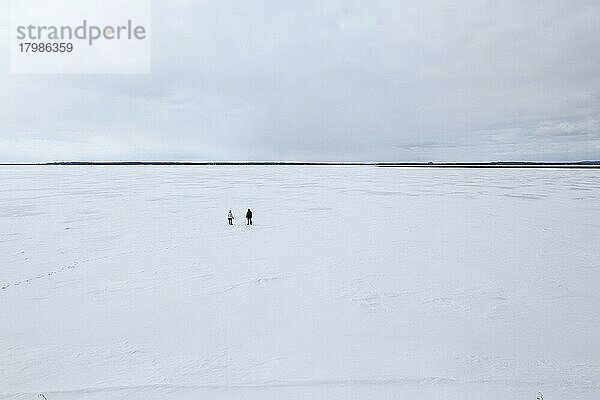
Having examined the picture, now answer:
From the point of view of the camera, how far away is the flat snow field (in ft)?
15.3

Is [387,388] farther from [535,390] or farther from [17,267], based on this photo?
[17,267]

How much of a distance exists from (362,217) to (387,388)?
12.0 m

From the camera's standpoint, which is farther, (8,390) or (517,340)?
(517,340)

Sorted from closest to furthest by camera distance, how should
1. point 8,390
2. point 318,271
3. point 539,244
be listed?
point 8,390
point 318,271
point 539,244

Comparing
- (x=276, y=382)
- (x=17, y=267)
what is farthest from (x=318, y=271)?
(x=17, y=267)

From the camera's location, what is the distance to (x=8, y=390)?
4.45 m

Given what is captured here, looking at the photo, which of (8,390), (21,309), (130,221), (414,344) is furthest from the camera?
(130,221)

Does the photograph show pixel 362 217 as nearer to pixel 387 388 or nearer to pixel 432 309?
pixel 432 309

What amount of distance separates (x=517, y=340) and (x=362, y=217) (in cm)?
1083

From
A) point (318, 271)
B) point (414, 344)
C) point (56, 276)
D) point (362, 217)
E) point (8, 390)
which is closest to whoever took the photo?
point (8, 390)

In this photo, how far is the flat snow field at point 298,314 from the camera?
15.3ft

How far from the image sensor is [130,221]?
590 inches

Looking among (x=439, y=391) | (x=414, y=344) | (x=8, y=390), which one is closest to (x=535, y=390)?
(x=439, y=391)

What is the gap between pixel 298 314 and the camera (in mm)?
6527
